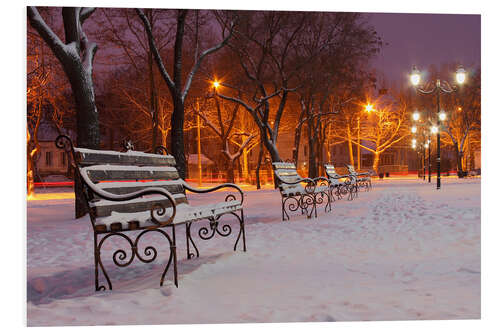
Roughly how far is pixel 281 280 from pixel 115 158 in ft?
6.47

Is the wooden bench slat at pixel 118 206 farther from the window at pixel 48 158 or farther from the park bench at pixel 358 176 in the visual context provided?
the window at pixel 48 158

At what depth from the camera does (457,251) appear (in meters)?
5.05

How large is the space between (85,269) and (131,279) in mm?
778

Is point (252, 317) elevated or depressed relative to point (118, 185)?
depressed

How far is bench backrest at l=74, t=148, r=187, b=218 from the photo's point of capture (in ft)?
12.0

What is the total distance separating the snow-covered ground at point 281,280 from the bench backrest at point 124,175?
2.27ft

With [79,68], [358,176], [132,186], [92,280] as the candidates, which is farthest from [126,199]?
[358,176]

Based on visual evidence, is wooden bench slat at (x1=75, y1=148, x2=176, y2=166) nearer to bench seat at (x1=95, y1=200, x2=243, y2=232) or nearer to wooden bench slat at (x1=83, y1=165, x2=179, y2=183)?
wooden bench slat at (x1=83, y1=165, x2=179, y2=183)

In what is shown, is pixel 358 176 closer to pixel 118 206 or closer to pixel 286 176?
pixel 286 176

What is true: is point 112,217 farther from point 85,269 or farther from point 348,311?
point 348,311

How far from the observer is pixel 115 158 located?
4203 millimetres

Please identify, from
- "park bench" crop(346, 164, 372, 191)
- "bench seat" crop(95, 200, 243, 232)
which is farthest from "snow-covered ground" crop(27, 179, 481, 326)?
"park bench" crop(346, 164, 372, 191)
